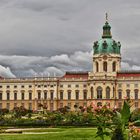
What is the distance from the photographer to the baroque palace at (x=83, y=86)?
97312 mm

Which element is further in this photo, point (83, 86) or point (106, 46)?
point (83, 86)

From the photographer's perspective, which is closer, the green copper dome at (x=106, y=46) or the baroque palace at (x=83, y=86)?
the baroque palace at (x=83, y=86)

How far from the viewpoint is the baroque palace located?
9731 cm

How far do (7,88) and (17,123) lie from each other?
2097 inches

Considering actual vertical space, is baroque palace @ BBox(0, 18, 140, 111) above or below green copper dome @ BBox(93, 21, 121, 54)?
below

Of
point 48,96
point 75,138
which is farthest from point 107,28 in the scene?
point 75,138

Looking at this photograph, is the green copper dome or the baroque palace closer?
the baroque palace

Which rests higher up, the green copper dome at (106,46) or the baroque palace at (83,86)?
the green copper dome at (106,46)

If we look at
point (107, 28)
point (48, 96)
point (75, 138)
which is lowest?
point (75, 138)

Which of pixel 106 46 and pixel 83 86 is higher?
pixel 106 46

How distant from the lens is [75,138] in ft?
102

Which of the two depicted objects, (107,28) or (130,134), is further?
(107,28)

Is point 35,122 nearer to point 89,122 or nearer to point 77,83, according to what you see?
point 89,122

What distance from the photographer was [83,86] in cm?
10075
